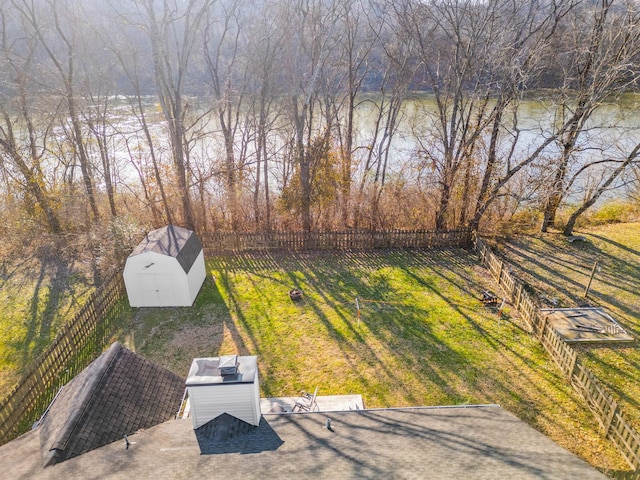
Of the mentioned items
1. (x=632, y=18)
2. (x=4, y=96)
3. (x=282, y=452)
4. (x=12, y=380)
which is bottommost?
(x=12, y=380)

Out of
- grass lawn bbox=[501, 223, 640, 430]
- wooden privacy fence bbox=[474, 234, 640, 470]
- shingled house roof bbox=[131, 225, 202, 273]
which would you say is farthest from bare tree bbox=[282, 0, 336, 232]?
grass lawn bbox=[501, 223, 640, 430]

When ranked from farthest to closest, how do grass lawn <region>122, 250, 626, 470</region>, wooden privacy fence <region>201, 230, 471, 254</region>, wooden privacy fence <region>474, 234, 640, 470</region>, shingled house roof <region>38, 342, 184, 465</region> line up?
wooden privacy fence <region>201, 230, 471, 254</region>, grass lawn <region>122, 250, 626, 470</region>, wooden privacy fence <region>474, 234, 640, 470</region>, shingled house roof <region>38, 342, 184, 465</region>

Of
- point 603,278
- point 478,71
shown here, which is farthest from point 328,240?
point 603,278

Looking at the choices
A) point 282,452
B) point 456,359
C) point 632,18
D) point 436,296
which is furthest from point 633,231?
point 282,452

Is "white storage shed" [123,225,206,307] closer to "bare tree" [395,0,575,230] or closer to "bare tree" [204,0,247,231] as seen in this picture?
"bare tree" [204,0,247,231]

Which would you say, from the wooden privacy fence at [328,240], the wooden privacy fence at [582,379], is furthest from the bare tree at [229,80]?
the wooden privacy fence at [582,379]

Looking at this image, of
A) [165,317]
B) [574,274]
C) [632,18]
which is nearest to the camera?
[165,317]

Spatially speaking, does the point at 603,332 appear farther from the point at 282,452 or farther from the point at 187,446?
the point at 187,446
